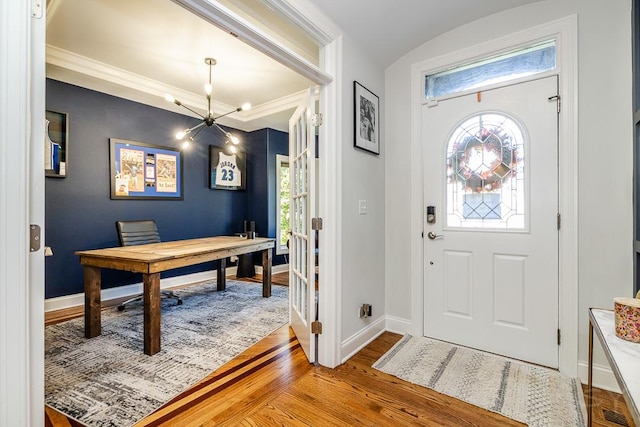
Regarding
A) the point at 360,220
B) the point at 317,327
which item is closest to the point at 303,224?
the point at 360,220

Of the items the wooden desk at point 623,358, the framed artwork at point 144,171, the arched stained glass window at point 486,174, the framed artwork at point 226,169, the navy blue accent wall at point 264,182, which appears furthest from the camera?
the navy blue accent wall at point 264,182

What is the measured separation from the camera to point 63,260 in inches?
130

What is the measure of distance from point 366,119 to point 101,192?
3.20 metres

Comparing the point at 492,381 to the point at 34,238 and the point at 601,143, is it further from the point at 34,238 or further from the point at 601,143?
the point at 34,238

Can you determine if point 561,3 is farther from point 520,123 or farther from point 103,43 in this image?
point 103,43

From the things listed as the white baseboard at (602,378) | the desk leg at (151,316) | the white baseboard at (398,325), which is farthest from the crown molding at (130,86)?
the white baseboard at (602,378)

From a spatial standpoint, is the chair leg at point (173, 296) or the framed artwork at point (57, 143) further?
the chair leg at point (173, 296)

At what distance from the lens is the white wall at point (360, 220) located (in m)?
2.27

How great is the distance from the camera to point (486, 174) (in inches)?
92.5

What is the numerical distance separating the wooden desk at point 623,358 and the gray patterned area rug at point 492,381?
64 centimetres

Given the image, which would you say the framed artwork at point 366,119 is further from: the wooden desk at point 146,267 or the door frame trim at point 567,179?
the wooden desk at point 146,267

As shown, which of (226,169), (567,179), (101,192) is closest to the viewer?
(567,179)

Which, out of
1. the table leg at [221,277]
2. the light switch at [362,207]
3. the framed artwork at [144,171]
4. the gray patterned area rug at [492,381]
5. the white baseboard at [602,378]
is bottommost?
the gray patterned area rug at [492,381]

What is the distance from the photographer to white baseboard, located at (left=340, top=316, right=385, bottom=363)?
227cm
